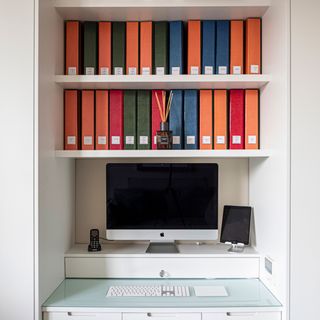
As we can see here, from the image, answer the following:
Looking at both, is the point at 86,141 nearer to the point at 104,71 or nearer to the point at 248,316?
the point at 104,71

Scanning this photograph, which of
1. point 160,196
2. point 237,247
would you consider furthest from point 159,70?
point 237,247

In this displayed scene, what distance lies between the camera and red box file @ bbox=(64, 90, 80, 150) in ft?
6.93

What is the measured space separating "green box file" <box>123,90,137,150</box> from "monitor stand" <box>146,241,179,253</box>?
606 millimetres

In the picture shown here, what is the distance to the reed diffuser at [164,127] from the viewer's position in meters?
2.05

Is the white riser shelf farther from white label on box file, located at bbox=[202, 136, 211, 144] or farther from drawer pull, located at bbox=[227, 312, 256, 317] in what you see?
drawer pull, located at bbox=[227, 312, 256, 317]

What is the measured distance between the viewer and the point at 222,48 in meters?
2.10

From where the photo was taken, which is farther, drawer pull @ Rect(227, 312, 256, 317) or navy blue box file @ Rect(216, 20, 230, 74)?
navy blue box file @ Rect(216, 20, 230, 74)

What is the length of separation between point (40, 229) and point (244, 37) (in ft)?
4.95

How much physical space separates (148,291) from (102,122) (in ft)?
3.10

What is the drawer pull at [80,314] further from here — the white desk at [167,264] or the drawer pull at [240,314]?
Result: the drawer pull at [240,314]
